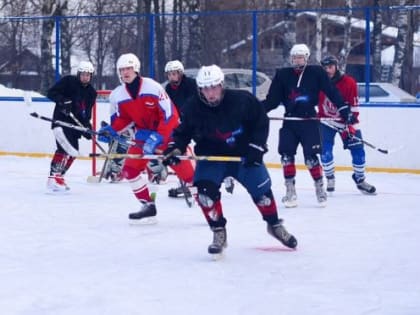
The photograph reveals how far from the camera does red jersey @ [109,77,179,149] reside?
7.01 m

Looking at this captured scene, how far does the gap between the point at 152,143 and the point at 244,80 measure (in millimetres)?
5434

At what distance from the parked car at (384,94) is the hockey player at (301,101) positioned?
10.7 feet

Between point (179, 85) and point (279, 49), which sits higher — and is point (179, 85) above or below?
below

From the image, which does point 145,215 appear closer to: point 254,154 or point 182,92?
point 182,92

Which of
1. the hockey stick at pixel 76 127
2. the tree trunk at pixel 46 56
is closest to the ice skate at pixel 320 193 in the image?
the hockey stick at pixel 76 127

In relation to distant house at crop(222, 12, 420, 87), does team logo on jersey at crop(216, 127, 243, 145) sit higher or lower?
lower

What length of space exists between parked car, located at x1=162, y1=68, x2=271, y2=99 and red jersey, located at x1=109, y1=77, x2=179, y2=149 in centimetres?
483

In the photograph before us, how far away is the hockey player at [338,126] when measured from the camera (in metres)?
8.59

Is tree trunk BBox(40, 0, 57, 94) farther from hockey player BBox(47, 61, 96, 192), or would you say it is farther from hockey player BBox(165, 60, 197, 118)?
hockey player BBox(165, 60, 197, 118)

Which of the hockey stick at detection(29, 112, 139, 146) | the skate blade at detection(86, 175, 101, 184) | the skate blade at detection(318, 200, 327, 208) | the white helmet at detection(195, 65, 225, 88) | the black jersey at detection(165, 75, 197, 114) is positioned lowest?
the skate blade at detection(86, 175, 101, 184)

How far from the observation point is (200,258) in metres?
5.91

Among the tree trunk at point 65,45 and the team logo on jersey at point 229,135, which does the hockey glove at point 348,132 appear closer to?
the team logo on jersey at point 229,135

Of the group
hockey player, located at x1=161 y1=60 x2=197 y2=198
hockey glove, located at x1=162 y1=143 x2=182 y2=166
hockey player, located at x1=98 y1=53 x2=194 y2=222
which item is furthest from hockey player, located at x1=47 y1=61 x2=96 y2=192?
hockey glove, located at x1=162 y1=143 x2=182 y2=166

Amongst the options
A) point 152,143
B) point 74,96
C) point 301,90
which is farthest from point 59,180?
point 301,90
